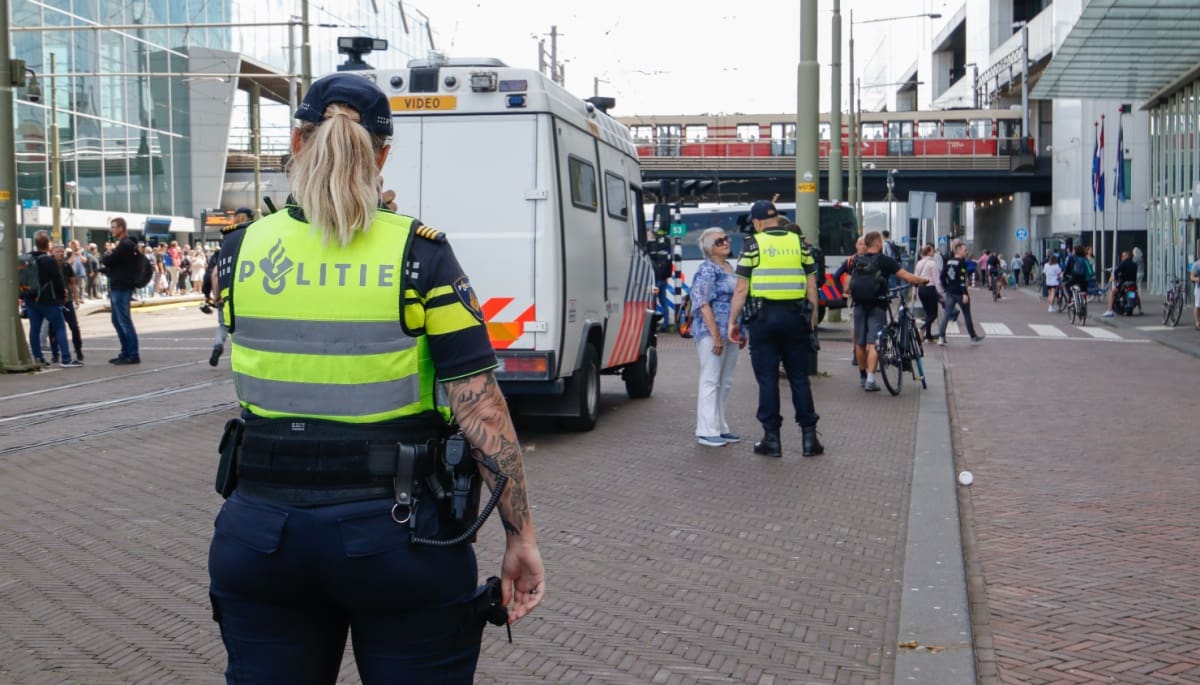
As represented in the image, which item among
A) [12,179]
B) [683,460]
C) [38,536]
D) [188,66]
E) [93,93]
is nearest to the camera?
[38,536]

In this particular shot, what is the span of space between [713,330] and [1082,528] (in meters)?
3.54

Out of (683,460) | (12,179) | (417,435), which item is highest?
(12,179)

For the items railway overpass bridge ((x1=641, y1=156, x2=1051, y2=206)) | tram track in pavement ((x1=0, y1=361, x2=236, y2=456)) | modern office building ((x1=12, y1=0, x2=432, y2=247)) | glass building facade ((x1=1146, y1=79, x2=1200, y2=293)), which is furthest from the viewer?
railway overpass bridge ((x1=641, y1=156, x2=1051, y2=206))

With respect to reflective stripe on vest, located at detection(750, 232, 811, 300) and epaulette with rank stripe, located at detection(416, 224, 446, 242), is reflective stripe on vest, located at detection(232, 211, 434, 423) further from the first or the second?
reflective stripe on vest, located at detection(750, 232, 811, 300)

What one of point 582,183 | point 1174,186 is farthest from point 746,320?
point 1174,186

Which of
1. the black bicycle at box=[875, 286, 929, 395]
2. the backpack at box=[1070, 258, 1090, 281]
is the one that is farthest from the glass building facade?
the black bicycle at box=[875, 286, 929, 395]

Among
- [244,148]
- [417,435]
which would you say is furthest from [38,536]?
→ [244,148]

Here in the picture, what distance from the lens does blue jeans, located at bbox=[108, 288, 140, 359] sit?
1694 cm

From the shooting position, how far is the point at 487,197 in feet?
33.1

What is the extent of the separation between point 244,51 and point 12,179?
3532 cm

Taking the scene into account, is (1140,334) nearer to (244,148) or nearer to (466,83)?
(466,83)

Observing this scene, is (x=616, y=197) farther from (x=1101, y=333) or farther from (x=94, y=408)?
(x=1101, y=333)

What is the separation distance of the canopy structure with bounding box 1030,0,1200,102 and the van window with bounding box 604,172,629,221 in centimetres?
1777

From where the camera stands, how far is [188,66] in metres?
47.3
